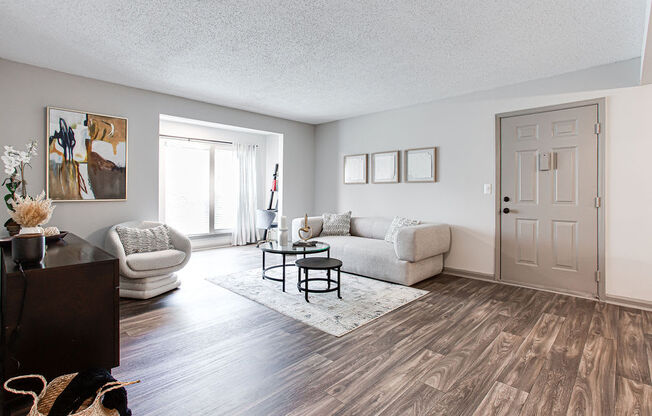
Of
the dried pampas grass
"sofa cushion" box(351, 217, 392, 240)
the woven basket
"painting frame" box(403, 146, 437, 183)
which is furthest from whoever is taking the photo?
"sofa cushion" box(351, 217, 392, 240)

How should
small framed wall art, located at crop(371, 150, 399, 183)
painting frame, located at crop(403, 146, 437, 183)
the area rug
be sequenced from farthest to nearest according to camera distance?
small framed wall art, located at crop(371, 150, 399, 183), painting frame, located at crop(403, 146, 437, 183), the area rug

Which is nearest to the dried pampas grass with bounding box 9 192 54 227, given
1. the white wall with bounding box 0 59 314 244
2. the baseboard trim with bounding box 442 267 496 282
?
the white wall with bounding box 0 59 314 244

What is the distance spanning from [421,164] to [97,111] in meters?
4.36

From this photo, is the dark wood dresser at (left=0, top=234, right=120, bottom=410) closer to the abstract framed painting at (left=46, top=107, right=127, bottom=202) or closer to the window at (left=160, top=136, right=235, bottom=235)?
the abstract framed painting at (left=46, top=107, right=127, bottom=202)

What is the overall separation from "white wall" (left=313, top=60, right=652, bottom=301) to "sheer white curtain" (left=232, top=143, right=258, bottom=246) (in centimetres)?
147

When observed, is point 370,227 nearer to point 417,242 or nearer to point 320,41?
point 417,242

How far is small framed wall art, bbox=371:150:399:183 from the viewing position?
17.3ft

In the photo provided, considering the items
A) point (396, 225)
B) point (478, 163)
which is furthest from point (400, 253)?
point (478, 163)

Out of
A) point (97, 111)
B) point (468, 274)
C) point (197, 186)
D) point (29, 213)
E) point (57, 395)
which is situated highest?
point (97, 111)

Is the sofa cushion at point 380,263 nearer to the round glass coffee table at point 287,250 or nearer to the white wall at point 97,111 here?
the round glass coffee table at point 287,250

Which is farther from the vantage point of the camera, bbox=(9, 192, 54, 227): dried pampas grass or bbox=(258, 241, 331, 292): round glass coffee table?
bbox=(258, 241, 331, 292): round glass coffee table

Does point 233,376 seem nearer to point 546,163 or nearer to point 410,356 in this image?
point 410,356

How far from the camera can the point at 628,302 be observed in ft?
11.0

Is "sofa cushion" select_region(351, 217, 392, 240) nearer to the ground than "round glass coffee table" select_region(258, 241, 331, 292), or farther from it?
farther from it
